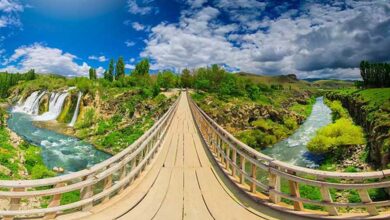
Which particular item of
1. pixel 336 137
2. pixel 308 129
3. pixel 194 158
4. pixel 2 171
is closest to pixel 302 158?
pixel 336 137

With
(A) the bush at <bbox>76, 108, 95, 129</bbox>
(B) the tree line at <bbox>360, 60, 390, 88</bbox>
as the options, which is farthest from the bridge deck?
(B) the tree line at <bbox>360, 60, 390, 88</bbox>

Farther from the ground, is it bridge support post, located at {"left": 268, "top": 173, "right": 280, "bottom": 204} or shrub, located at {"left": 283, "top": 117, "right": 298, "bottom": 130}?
bridge support post, located at {"left": 268, "top": 173, "right": 280, "bottom": 204}

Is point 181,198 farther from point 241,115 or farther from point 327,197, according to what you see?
point 241,115

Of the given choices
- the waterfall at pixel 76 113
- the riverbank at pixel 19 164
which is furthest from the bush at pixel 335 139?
the waterfall at pixel 76 113

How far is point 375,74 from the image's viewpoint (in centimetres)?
9919

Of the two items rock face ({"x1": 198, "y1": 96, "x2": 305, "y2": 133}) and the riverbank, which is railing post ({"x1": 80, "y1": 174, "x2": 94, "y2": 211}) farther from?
rock face ({"x1": 198, "y1": 96, "x2": 305, "y2": 133})

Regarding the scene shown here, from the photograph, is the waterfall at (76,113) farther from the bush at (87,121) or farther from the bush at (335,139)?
the bush at (335,139)

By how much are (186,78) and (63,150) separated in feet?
232

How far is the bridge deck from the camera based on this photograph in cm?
571

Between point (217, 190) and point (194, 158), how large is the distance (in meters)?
3.95

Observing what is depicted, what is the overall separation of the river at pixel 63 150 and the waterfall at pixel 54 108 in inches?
401

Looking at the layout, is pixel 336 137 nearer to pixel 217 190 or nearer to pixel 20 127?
pixel 217 190

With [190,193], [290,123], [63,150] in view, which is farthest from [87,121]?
[190,193]

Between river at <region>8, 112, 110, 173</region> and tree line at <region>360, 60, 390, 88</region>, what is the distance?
93821 mm
